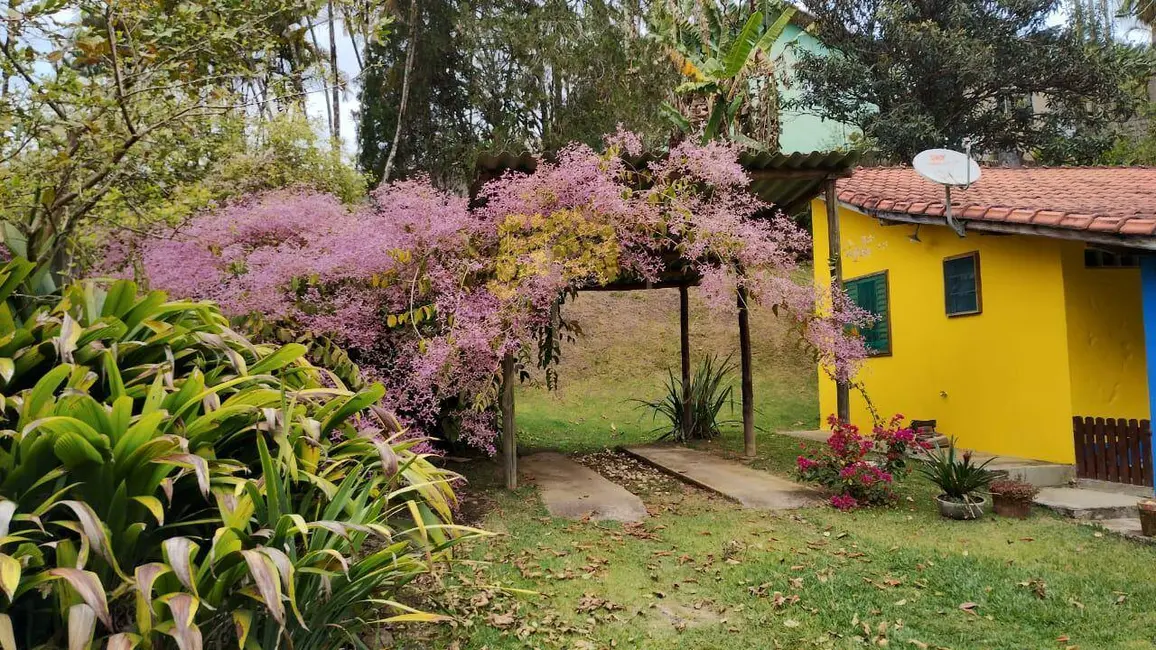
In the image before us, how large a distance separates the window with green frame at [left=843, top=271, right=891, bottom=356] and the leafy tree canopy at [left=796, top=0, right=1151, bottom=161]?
25.3 feet

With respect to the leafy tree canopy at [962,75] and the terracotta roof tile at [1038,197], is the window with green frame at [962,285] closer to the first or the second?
the terracotta roof tile at [1038,197]

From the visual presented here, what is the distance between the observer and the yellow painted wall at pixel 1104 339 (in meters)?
7.27

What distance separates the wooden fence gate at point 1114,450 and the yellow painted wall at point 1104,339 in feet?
0.94

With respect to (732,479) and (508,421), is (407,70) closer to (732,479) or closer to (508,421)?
(508,421)

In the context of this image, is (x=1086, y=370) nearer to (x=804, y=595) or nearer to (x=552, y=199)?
(x=804, y=595)

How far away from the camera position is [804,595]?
13.5 feet

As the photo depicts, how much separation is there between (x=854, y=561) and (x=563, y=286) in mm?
3091

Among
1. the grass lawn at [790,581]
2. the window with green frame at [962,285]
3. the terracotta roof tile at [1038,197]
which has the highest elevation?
the terracotta roof tile at [1038,197]

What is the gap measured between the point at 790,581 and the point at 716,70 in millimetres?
9629

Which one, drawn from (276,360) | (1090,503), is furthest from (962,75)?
(276,360)

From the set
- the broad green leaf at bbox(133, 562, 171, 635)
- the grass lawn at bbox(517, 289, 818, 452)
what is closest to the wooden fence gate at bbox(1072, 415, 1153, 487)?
the grass lawn at bbox(517, 289, 818, 452)

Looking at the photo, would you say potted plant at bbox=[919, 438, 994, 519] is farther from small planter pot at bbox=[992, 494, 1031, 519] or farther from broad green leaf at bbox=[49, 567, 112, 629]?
broad green leaf at bbox=[49, 567, 112, 629]

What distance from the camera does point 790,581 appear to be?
4.34 meters

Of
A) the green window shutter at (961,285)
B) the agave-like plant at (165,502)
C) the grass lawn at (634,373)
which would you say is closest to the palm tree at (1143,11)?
the grass lawn at (634,373)
